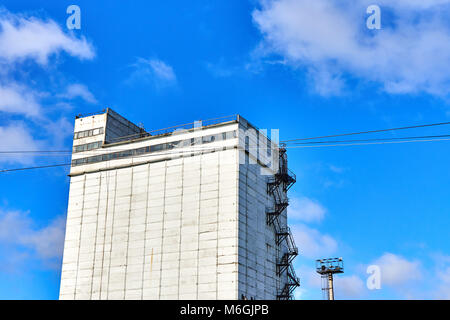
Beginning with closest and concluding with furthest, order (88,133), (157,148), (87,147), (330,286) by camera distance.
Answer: (157,148)
(87,147)
(88,133)
(330,286)

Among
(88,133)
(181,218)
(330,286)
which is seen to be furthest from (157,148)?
(330,286)

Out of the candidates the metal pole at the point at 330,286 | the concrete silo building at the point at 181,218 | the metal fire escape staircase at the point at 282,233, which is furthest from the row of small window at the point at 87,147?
the metal pole at the point at 330,286

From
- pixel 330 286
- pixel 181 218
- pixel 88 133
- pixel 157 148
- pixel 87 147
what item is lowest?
pixel 330 286

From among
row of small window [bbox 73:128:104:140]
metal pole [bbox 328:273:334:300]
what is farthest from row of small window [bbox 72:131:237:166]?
metal pole [bbox 328:273:334:300]

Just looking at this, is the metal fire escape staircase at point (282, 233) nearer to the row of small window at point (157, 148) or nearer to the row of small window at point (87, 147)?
the row of small window at point (157, 148)

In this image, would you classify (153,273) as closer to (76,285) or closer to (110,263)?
(110,263)

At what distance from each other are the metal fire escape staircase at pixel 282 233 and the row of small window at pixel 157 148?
31.9ft

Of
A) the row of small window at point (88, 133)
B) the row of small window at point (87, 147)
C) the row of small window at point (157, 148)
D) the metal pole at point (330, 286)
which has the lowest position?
the metal pole at point (330, 286)

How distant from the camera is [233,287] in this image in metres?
60.9

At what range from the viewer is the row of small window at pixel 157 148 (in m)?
68.2

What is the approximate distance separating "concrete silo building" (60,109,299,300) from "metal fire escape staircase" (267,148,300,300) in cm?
14

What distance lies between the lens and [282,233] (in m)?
72.4

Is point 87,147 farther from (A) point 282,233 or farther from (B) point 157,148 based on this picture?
(A) point 282,233

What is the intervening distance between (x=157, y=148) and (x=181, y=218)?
11.0 meters
